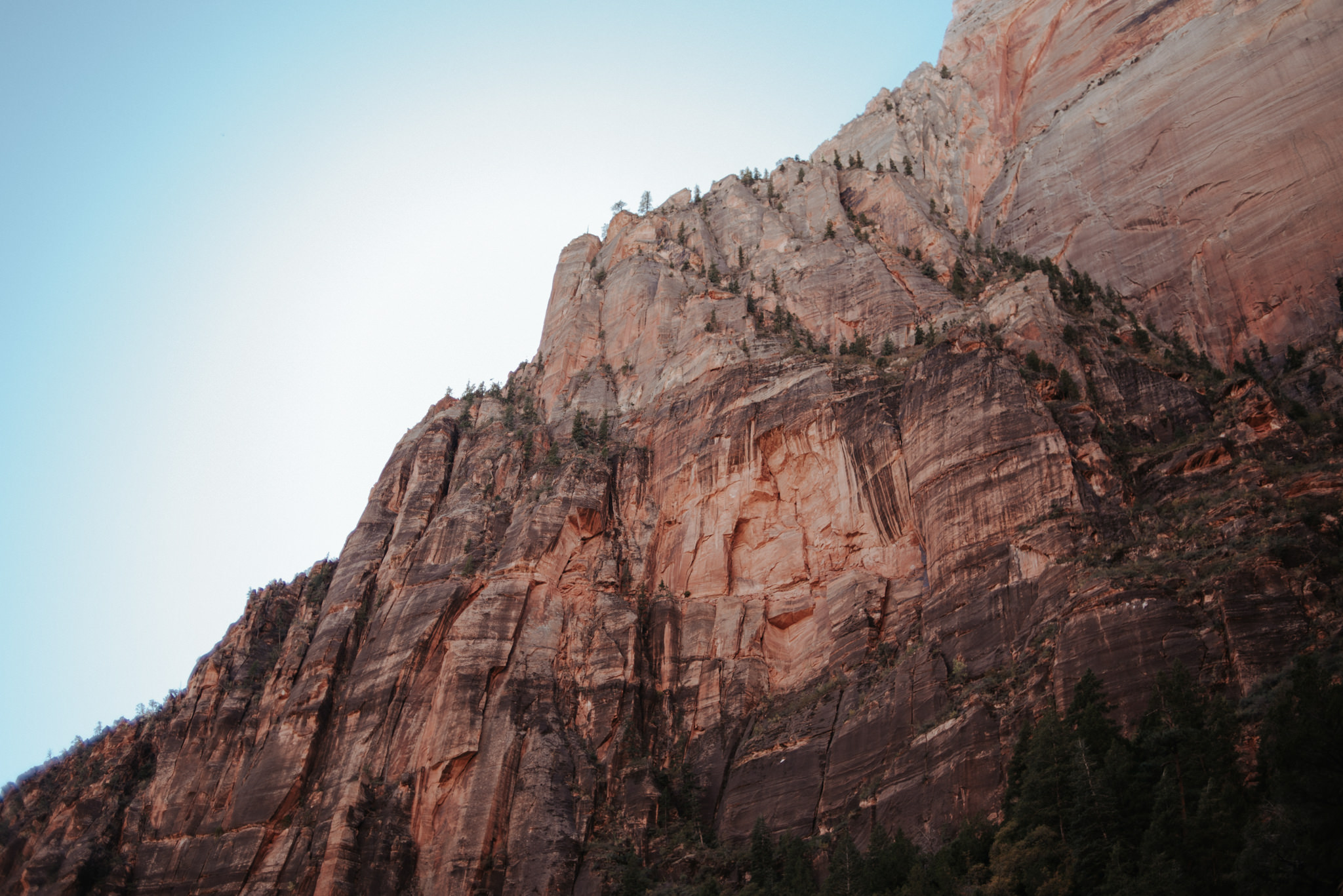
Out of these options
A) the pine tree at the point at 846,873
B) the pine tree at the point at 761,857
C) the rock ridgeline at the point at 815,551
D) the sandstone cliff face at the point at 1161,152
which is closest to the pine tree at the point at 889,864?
the pine tree at the point at 846,873

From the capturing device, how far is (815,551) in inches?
2451

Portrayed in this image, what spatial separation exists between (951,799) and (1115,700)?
23.1 ft

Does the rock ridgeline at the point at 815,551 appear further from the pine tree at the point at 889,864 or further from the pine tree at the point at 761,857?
the pine tree at the point at 889,864

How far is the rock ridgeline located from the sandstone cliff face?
1.04ft

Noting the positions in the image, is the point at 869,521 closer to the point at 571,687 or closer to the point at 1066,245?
the point at 571,687

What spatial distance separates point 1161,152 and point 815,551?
41148mm

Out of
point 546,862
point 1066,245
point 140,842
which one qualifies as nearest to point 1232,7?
point 1066,245

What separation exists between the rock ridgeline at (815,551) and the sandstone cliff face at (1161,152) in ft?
1.04

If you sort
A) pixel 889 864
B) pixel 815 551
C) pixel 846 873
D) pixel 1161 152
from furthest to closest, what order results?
pixel 1161 152 → pixel 815 551 → pixel 846 873 → pixel 889 864

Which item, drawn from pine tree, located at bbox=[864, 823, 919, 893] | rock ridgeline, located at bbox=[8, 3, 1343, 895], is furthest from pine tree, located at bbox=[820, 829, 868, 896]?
rock ridgeline, located at bbox=[8, 3, 1343, 895]

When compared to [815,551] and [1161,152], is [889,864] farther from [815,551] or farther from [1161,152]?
[1161,152]

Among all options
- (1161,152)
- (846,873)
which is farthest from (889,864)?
(1161,152)

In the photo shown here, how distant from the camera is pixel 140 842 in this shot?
64.2 meters

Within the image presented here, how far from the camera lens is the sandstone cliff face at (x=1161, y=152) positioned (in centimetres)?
6756
